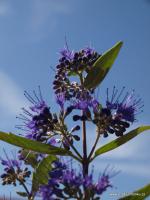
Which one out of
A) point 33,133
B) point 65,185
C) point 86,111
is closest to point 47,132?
point 33,133

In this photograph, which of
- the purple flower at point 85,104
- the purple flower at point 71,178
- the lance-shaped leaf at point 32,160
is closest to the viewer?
the purple flower at point 71,178

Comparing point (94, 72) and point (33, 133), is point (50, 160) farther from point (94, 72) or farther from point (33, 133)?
point (94, 72)

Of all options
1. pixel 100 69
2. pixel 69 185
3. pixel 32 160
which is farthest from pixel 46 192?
pixel 32 160

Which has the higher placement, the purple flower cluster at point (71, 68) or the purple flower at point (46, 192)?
the purple flower cluster at point (71, 68)

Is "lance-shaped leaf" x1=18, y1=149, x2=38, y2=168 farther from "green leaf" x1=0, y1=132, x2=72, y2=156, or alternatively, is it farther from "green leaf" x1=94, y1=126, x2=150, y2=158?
"green leaf" x1=94, y1=126, x2=150, y2=158

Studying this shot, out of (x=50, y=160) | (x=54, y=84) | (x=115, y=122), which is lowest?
(x=50, y=160)

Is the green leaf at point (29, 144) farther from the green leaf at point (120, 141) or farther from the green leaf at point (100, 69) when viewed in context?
the green leaf at point (100, 69)
